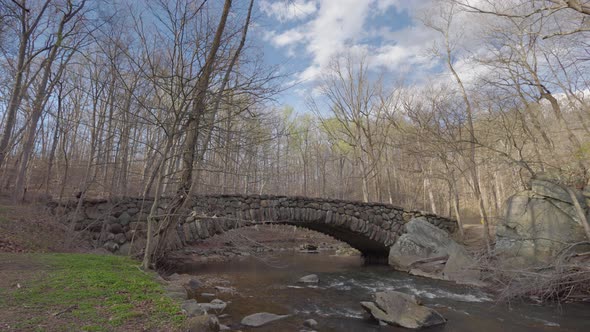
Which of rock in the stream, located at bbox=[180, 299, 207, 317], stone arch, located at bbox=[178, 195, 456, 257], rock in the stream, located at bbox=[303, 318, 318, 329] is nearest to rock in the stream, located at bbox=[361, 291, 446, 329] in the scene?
rock in the stream, located at bbox=[303, 318, 318, 329]

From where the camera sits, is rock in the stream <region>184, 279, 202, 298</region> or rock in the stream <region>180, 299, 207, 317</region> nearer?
rock in the stream <region>180, 299, 207, 317</region>

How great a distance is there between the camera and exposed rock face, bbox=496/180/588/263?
8.16 meters

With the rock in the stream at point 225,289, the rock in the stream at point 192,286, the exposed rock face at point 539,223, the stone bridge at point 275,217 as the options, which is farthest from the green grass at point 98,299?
the exposed rock face at point 539,223

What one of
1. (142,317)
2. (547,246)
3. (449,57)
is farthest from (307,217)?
(449,57)

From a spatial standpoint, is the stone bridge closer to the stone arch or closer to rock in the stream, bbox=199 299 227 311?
the stone arch

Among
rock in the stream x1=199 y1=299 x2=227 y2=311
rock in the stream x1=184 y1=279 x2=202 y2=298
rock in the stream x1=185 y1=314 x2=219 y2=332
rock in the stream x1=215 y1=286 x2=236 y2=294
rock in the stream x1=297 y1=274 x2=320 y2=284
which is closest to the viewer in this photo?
rock in the stream x1=185 y1=314 x2=219 y2=332

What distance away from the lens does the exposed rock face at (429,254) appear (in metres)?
10.1

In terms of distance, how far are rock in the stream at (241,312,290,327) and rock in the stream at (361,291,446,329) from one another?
1673 millimetres

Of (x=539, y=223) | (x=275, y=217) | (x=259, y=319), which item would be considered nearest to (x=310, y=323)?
(x=259, y=319)

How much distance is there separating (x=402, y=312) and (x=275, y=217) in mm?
5711

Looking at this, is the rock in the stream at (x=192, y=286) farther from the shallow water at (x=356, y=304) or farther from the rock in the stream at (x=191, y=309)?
the rock in the stream at (x=191, y=309)

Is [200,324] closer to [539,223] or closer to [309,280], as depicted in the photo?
[309,280]

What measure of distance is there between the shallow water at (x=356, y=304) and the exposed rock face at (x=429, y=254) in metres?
0.64

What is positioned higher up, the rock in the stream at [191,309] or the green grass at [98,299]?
the green grass at [98,299]
